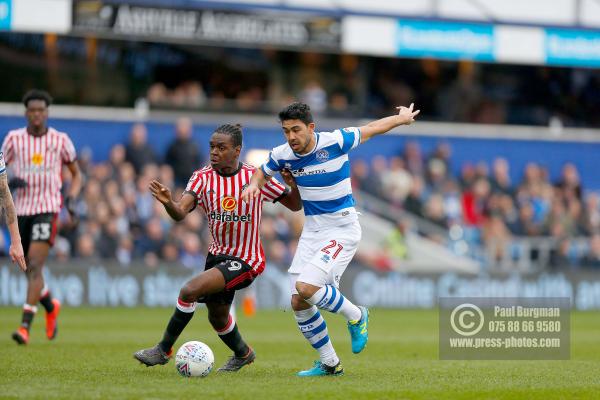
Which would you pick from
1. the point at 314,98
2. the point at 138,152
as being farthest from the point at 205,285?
the point at 314,98

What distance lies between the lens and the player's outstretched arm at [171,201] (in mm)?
9125

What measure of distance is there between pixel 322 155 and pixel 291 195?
0.58 metres

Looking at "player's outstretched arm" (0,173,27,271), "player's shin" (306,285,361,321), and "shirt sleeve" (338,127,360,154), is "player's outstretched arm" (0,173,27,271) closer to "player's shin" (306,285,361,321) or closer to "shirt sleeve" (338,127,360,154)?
"player's shin" (306,285,361,321)

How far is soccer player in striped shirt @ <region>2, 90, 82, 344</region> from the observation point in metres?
12.7

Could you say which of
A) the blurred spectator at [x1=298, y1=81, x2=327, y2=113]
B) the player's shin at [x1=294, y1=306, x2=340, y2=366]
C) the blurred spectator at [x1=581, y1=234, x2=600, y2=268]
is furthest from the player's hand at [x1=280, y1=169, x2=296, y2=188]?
the blurred spectator at [x1=298, y1=81, x2=327, y2=113]

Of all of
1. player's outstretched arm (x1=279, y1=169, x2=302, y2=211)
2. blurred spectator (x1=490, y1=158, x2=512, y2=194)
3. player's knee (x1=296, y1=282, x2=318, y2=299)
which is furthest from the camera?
blurred spectator (x1=490, y1=158, x2=512, y2=194)

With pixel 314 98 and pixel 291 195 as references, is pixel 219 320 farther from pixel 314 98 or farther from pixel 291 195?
pixel 314 98

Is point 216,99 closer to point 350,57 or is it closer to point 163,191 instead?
point 350,57

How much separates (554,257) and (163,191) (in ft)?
55.6

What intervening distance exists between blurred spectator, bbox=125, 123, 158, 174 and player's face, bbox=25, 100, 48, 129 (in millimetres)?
9956

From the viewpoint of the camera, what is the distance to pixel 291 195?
1009 cm

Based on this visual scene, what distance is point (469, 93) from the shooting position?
29250mm

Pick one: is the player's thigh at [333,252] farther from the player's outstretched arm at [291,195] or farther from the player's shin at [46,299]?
the player's shin at [46,299]

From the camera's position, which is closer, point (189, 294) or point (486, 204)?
point (189, 294)
